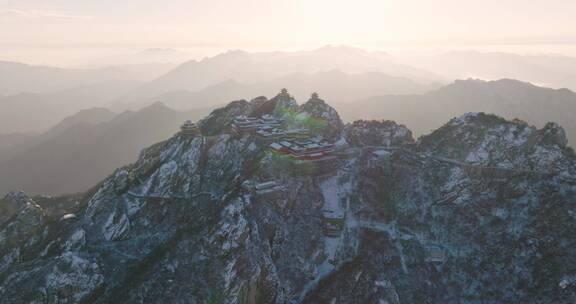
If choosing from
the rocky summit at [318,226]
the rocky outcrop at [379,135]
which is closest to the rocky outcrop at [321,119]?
the rocky outcrop at [379,135]

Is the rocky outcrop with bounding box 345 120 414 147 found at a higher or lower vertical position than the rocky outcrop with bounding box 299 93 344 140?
lower

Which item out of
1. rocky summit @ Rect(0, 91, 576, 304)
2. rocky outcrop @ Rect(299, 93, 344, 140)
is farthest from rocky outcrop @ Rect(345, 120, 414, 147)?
rocky outcrop @ Rect(299, 93, 344, 140)

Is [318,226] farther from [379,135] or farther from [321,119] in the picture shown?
[379,135]

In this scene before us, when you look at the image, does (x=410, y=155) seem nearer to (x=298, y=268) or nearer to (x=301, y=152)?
(x=301, y=152)

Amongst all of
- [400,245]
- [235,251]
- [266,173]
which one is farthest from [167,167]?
[400,245]

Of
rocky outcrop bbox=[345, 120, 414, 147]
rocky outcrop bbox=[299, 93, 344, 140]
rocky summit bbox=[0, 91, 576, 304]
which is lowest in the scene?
rocky summit bbox=[0, 91, 576, 304]

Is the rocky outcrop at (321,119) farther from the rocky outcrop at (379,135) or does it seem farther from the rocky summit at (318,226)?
the rocky summit at (318,226)

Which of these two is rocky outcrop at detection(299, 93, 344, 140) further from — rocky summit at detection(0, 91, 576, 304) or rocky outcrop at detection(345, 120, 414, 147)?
rocky summit at detection(0, 91, 576, 304)

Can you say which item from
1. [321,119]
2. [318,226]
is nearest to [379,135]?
[321,119]
